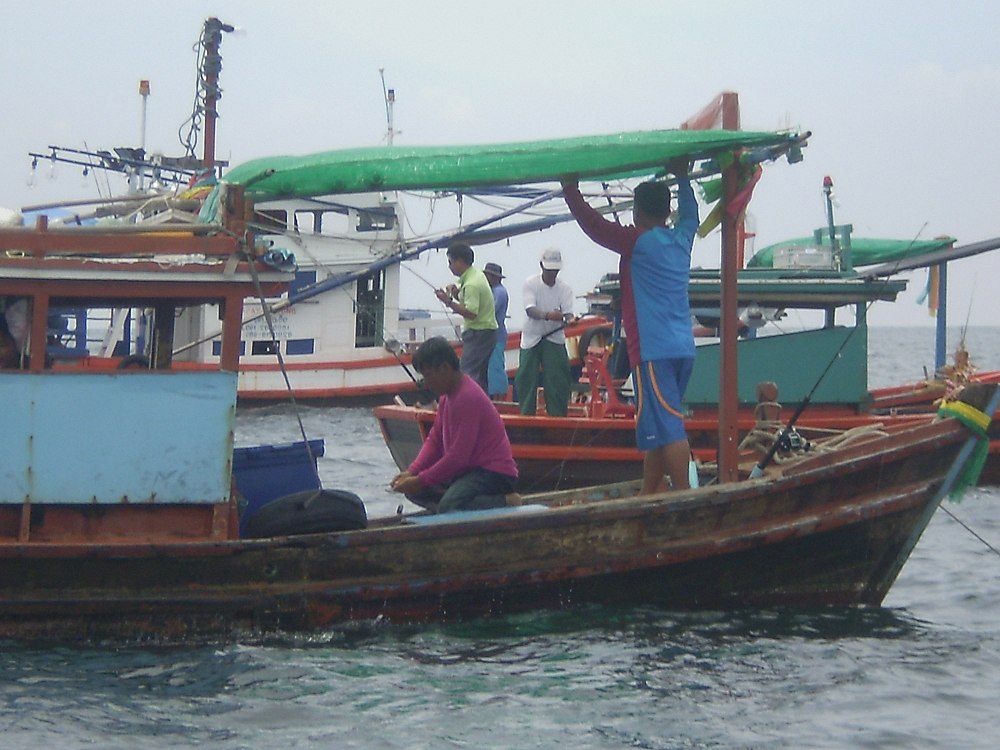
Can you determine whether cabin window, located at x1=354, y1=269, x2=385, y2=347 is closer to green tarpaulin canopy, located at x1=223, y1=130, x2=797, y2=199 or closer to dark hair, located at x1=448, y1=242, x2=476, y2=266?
dark hair, located at x1=448, y1=242, x2=476, y2=266

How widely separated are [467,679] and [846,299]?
7.14m

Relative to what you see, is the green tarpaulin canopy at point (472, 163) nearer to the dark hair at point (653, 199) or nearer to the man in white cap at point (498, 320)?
the dark hair at point (653, 199)

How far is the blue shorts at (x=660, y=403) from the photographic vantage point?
791cm

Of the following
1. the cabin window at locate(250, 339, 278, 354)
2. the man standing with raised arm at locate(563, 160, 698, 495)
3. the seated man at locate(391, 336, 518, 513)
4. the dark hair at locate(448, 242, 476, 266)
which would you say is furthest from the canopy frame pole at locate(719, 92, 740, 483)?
the cabin window at locate(250, 339, 278, 354)

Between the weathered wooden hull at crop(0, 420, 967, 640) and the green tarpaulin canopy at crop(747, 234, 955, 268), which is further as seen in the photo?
the green tarpaulin canopy at crop(747, 234, 955, 268)

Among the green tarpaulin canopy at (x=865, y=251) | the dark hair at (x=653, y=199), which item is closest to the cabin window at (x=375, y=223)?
the green tarpaulin canopy at (x=865, y=251)

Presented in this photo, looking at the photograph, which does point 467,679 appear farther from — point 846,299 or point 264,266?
point 846,299

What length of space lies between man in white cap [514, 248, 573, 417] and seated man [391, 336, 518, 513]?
4.62m

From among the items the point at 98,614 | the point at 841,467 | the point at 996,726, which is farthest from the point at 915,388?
the point at 98,614

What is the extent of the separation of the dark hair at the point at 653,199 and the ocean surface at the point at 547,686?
2.26m

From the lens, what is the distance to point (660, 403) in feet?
25.9

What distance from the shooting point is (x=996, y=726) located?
652cm

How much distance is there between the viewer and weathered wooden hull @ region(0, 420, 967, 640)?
729cm

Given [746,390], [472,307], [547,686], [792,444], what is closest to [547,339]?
[472,307]
